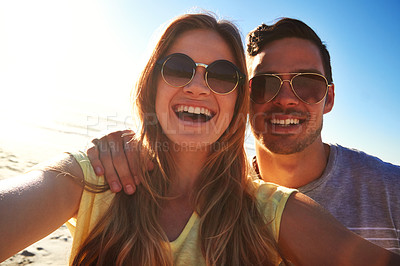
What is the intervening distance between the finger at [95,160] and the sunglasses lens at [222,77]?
36.9 inches

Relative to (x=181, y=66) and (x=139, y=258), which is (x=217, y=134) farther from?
(x=139, y=258)

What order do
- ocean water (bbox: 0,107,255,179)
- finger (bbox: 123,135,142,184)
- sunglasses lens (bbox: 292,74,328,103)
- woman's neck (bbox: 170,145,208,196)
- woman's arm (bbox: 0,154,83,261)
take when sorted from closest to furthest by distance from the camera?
woman's arm (bbox: 0,154,83,261) < finger (bbox: 123,135,142,184) < woman's neck (bbox: 170,145,208,196) < sunglasses lens (bbox: 292,74,328,103) < ocean water (bbox: 0,107,255,179)

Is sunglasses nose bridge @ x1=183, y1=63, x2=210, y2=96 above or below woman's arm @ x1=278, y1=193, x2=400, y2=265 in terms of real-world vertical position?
above

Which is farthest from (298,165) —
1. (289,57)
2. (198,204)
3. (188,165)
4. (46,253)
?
(46,253)

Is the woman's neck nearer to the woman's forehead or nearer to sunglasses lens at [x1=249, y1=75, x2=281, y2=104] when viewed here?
the woman's forehead

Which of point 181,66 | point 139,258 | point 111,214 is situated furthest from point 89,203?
point 181,66

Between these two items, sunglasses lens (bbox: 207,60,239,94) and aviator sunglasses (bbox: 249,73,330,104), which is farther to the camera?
aviator sunglasses (bbox: 249,73,330,104)

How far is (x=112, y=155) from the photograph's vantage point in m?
1.79

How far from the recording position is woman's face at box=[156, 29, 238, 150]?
193 cm

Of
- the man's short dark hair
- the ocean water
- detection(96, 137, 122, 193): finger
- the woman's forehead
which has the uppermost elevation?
the man's short dark hair

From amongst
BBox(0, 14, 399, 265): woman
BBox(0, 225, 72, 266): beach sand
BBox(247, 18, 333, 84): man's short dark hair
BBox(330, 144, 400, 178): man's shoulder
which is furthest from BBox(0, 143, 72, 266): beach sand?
BBox(330, 144, 400, 178): man's shoulder

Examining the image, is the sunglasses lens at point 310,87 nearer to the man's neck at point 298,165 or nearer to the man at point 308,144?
the man at point 308,144

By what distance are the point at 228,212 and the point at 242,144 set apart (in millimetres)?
650

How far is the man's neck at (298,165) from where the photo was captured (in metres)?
2.95
